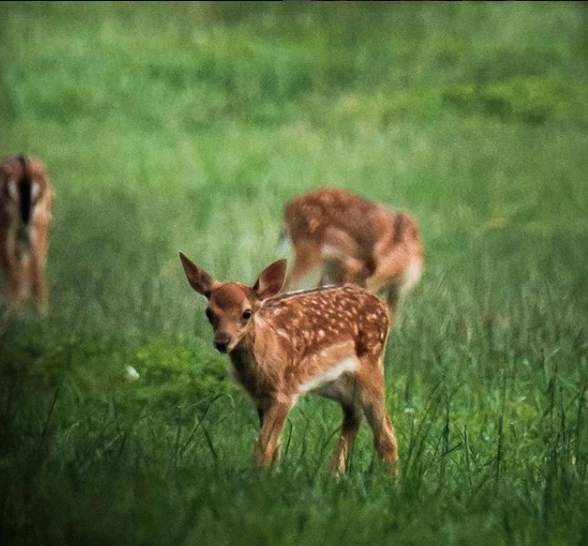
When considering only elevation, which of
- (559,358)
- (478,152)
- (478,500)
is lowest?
(478,152)

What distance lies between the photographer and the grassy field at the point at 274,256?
5.68 meters

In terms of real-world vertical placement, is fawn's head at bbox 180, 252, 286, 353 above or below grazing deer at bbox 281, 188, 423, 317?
above

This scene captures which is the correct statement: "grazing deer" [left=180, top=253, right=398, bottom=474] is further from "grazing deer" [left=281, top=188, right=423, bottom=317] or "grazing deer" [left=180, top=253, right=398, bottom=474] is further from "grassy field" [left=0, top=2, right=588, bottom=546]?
"grazing deer" [left=281, top=188, right=423, bottom=317]

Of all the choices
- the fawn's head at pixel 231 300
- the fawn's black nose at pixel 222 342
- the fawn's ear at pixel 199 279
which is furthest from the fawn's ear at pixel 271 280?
the fawn's black nose at pixel 222 342

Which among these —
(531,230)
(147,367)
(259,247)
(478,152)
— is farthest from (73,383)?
(478,152)

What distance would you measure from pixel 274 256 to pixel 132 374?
493 centimetres

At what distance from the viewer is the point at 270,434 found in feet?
21.1

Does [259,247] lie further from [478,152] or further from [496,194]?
[478,152]

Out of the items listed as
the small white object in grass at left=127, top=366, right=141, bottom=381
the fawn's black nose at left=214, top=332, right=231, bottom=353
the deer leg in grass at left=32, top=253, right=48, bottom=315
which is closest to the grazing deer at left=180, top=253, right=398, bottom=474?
the fawn's black nose at left=214, top=332, right=231, bottom=353

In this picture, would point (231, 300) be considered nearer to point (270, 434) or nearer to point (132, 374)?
point (270, 434)

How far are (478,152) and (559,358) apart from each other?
11.3m

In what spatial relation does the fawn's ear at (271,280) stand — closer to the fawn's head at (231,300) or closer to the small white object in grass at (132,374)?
the fawn's head at (231,300)

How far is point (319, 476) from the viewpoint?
19.9ft

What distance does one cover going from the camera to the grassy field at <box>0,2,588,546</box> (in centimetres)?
568
